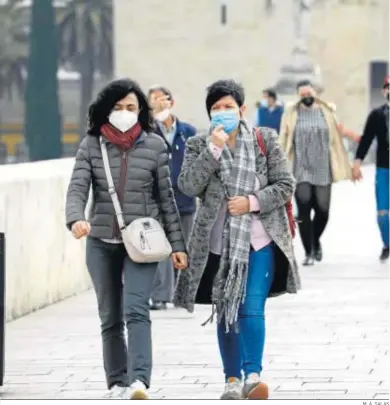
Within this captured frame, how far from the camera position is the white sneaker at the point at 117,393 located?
828 centimetres

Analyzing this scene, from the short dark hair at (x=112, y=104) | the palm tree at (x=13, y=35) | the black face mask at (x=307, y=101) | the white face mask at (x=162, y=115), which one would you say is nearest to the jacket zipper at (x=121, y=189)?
the short dark hair at (x=112, y=104)

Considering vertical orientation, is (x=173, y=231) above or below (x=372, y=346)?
above

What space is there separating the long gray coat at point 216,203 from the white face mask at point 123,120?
0.30 m

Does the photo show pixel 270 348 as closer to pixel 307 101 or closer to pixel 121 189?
pixel 121 189

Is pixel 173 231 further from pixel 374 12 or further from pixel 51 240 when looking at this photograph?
pixel 374 12

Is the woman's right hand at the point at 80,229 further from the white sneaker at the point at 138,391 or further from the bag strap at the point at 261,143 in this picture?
the bag strap at the point at 261,143

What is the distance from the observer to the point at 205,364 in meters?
9.87

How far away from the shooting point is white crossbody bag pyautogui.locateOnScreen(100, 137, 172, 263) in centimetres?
803

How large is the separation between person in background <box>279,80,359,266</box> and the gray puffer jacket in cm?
763

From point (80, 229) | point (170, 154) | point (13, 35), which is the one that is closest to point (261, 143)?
point (80, 229)

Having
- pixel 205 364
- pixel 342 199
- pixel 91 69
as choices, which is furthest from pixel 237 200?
pixel 91 69

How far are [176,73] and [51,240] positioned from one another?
53.0 meters

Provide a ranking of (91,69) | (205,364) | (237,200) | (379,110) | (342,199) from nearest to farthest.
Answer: (237,200)
(205,364)
(379,110)
(342,199)
(91,69)

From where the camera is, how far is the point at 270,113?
23.1 metres
